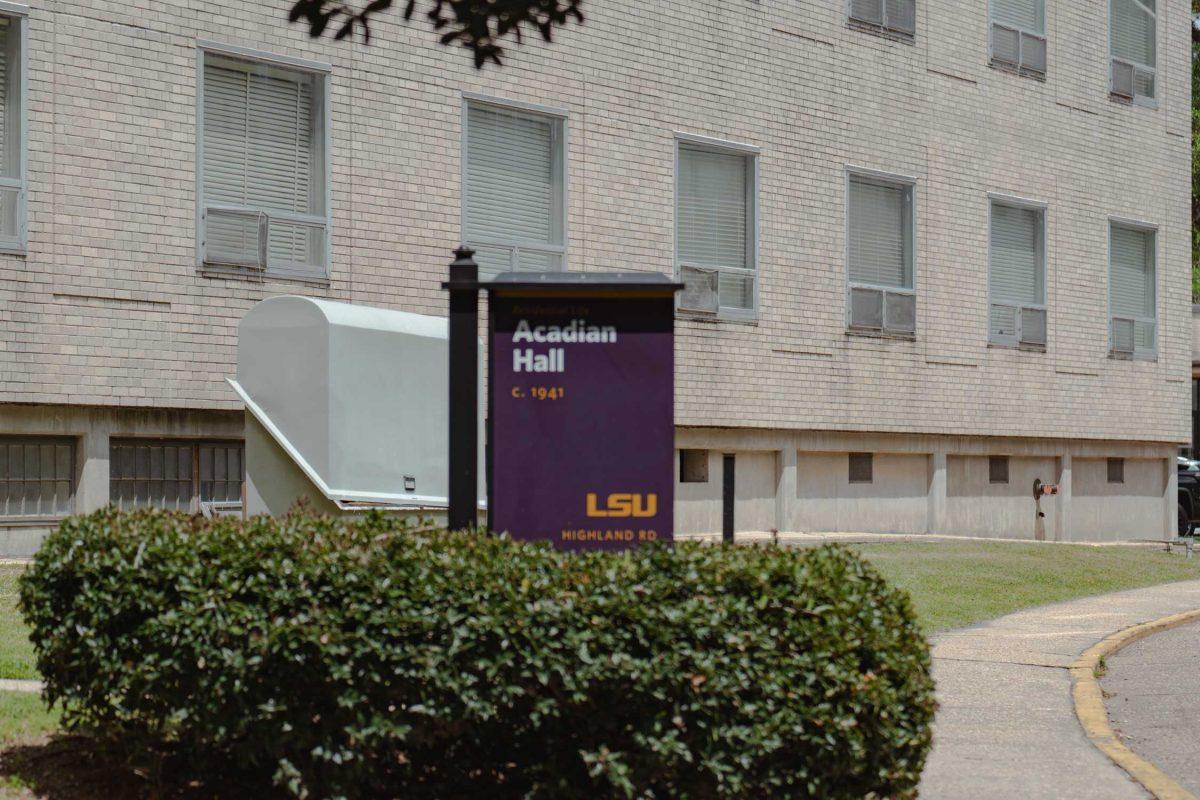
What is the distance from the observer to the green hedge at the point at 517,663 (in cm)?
583

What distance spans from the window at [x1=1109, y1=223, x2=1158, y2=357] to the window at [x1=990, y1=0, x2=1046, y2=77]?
3.47m

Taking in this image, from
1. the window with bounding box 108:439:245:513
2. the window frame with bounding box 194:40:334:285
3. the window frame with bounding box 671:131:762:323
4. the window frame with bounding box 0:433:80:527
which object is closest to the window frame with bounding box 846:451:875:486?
the window frame with bounding box 671:131:762:323

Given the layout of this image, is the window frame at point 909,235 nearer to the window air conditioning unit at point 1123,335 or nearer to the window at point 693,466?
the window at point 693,466

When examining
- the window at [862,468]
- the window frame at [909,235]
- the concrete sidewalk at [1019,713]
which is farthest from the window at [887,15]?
the concrete sidewalk at [1019,713]

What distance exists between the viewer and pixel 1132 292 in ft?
90.7

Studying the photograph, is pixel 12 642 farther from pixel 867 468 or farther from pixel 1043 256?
pixel 1043 256

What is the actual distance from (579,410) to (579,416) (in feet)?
0.09

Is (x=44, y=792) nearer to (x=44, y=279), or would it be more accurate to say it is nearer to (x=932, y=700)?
(x=932, y=700)

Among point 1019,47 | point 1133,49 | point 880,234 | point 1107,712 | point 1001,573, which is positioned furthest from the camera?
point 1133,49

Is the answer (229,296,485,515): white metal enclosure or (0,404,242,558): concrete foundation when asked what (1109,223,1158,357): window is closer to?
(229,296,485,515): white metal enclosure

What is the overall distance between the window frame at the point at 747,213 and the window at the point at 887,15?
298 centimetres

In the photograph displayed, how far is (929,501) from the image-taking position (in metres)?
24.4

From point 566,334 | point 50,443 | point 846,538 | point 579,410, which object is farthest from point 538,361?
point 846,538

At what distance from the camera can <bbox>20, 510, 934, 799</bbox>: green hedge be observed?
230 inches
